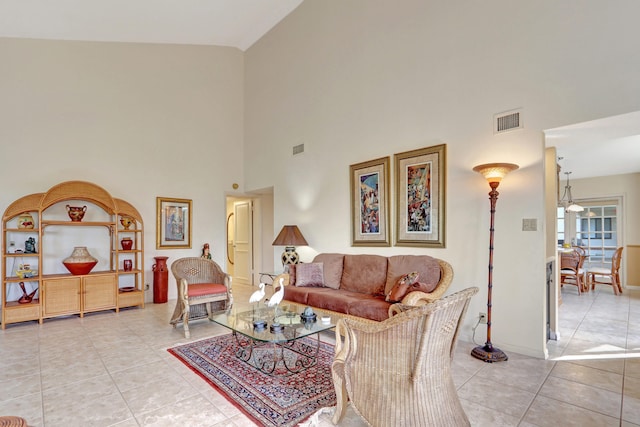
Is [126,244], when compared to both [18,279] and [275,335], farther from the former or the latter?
[275,335]

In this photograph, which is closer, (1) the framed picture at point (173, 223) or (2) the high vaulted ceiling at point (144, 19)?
(2) the high vaulted ceiling at point (144, 19)

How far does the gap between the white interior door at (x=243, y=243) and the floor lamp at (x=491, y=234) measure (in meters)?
5.58

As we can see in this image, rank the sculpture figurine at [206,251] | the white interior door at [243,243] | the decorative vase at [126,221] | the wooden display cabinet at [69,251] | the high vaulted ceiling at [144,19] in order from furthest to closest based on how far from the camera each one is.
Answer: the white interior door at [243,243], the sculpture figurine at [206,251], the decorative vase at [126,221], the high vaulted ceiling at [144,19], the wooden display cabinet at [69,251]

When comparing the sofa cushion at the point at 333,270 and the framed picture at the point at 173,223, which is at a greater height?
the framed picture at the point at 173,223

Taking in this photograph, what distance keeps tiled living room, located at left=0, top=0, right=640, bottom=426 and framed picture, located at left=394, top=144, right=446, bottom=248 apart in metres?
0.06

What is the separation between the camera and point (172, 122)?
640 cm

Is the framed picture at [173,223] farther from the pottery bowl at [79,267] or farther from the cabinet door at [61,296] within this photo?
the cabinet door at [61,296]

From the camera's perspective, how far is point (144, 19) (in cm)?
540

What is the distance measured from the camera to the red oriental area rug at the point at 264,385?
2266 mm

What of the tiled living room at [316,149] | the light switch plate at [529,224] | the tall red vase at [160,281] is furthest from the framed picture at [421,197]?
the tall red vase at [160,281]

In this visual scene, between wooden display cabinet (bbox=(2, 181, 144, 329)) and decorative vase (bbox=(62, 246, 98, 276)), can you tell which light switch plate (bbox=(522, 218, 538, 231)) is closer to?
wooden display cabinet (bbox=(2, 181, 144, 329))

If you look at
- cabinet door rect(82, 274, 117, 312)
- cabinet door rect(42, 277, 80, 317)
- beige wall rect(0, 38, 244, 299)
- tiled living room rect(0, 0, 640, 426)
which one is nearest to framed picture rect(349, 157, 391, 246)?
tiled living room rect(0, 0, 640, 426)

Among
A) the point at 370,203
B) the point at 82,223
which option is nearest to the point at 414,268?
the point at 370,203

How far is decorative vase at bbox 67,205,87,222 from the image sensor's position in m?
5.04
